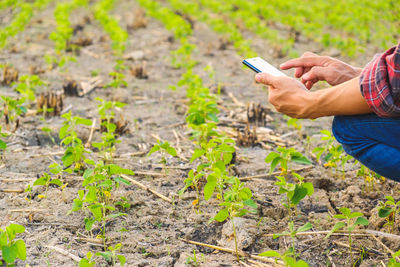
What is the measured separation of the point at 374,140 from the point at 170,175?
5.07ft

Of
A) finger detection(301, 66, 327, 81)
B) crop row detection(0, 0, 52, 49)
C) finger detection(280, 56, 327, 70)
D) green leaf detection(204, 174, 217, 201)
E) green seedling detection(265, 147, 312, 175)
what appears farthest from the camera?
crop row detection(0, 0, 52, 49)

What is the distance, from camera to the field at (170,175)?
256cm

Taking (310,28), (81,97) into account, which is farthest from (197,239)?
(310,28)

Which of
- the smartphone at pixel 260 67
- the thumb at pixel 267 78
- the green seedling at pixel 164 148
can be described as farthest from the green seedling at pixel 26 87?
the thumb at pixel 267 78

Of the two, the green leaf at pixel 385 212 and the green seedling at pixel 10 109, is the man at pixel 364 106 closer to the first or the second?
the green leaf at pixel 385 212

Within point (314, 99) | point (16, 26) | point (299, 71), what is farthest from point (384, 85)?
point (16, 26)

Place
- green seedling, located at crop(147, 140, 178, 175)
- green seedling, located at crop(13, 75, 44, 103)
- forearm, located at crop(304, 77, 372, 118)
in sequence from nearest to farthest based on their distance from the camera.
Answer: forearm, located at crop(304, 77, 372, 118) < green seedling, located at crop(147, 140, 178, 175) < green seedling, located at crop(13, 75, 44, 103)

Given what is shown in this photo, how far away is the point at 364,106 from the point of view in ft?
7.38

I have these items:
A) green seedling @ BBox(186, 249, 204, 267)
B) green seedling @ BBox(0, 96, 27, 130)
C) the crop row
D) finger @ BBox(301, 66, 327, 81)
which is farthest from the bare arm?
the crop row

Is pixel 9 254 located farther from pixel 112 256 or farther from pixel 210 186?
pixel 210 186

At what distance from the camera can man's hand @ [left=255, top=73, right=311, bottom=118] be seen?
2395mm

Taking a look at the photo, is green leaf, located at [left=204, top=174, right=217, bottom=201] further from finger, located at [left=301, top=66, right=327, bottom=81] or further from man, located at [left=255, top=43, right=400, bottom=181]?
finger, located at [left=301, top=66, right=327, bottom=81]

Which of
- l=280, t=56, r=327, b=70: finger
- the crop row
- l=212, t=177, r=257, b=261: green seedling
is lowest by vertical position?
l=212, t=177, r=257, b=261: green seedling

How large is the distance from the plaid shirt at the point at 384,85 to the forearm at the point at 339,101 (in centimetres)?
6
